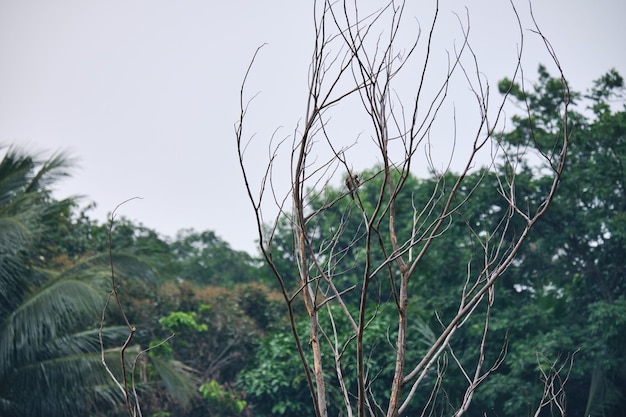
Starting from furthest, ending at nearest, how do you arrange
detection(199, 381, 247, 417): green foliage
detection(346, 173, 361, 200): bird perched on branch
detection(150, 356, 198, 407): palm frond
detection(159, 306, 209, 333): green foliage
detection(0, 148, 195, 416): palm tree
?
detection(159, 306, 209, 333): green foliage → detection(199, 381, 247, 417): green foliage → detection(150, 356, 198, 407): palm frond → detection(0, 148, 195, 416): palm tree → detection(346, 173, 361, 200): bird perched on branch

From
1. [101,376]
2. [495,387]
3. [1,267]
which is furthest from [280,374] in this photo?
[1,267]

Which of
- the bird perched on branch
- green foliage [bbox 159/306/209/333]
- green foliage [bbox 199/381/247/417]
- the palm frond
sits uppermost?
green foliage [bbox 159/306/209/333]

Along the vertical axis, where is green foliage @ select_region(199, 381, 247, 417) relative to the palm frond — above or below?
below

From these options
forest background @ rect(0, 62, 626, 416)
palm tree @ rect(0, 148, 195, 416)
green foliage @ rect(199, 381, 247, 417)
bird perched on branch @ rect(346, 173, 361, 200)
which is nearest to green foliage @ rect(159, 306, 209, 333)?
forest background @ rect(0, 62, 626, 416)

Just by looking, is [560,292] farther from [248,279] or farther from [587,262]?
[248,279]

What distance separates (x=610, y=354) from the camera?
37.5 ft

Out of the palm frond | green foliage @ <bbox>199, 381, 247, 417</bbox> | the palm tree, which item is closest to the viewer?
the palm tree

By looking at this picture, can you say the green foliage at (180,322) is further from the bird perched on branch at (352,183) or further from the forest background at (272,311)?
the bird perched on branch at (352,183)

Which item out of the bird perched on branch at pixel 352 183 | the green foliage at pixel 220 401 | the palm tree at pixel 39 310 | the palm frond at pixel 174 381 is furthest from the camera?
the green foliage at pixel 220 401

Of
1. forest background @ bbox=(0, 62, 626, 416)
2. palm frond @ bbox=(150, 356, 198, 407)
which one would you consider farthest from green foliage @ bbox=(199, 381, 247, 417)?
palm frond @ bbox=(150, 356, 198, 407)

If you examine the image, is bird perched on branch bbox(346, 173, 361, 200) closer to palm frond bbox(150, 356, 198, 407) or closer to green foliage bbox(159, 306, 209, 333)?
palm frond bbox(150, 356, 198, 407)

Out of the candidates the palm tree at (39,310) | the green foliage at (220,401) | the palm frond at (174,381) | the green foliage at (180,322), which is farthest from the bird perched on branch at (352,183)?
the green foliage at (180,322)

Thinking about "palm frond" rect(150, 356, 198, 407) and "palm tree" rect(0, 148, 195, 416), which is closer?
"palm tree" rect(0, 148, 195, 416)

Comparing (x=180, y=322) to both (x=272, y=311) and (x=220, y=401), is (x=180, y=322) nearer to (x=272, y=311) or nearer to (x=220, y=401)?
(x=220, y=401)
